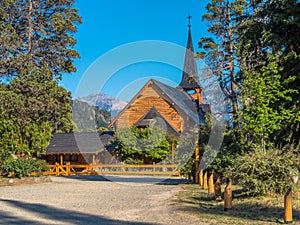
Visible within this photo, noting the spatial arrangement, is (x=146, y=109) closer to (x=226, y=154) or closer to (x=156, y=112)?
(x=156, y=112)

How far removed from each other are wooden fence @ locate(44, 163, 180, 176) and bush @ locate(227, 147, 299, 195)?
16010mm

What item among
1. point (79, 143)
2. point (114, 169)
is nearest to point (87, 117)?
point (79, 143)

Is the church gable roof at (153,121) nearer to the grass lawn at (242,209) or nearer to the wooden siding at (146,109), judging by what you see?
the wooden siding at (146,109)

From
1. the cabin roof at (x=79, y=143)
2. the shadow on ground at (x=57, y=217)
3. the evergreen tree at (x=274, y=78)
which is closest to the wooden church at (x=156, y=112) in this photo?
the cabin roof at (x=79, y=143)

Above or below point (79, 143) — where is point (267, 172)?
below

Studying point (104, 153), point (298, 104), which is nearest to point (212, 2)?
point (298, 104)

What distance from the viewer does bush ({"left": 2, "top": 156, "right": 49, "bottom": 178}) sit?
65.8 ft

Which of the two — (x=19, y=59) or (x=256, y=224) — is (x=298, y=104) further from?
(x=19, y=59)

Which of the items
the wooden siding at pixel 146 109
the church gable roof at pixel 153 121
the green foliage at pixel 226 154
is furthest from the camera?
the wooden siding at pixel 146 109

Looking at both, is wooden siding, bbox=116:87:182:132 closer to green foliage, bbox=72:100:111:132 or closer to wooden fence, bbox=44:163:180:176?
wooden fence, bbox=44:163:180:176

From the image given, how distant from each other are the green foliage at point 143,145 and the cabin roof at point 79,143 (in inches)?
99.9

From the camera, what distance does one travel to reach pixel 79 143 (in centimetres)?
3328

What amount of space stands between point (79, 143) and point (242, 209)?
25317 mm

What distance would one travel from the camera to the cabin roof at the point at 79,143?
3222 cm
